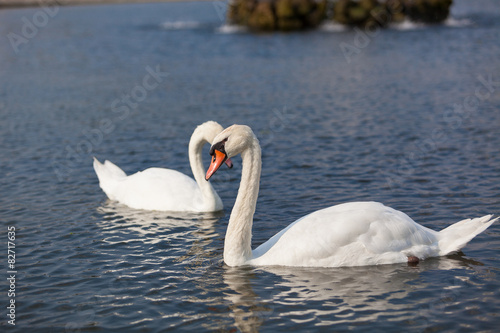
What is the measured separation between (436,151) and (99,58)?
23.4 m

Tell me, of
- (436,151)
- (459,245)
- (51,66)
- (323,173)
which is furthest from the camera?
(51,66)

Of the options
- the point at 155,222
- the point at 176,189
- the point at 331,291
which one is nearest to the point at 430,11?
the point at 176,189

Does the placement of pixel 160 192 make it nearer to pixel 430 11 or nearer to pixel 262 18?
pixel 262 18

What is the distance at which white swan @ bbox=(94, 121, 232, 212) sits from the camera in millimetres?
10281

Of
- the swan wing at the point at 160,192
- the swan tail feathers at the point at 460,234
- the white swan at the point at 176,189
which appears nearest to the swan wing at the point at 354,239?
the swan tail feathers at the point at 460,234

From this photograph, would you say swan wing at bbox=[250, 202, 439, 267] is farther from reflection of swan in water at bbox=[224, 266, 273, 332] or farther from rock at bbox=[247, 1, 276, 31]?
rock at bbox=[247, 1, 276, 31]

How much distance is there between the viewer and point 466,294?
688 cm

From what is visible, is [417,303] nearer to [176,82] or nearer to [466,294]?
[466,294]

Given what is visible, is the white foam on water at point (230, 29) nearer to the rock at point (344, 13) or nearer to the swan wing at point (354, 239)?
the rock at point (344, 13)

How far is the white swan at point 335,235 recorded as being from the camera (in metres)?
7.48

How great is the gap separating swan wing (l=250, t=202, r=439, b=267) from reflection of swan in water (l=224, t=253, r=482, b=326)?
5.7 inches

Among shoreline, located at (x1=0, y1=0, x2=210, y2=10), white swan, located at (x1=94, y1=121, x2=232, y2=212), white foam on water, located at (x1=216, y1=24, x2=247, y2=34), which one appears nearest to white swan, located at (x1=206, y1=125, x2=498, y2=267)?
white swan, located at (x1=94, y1=121, x2=232, y2=212)

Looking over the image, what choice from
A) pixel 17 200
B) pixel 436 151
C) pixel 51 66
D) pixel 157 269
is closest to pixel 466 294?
pixel 157 269

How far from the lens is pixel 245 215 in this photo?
782 cm
